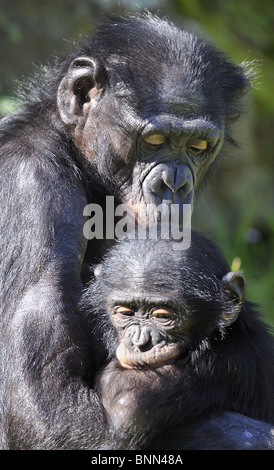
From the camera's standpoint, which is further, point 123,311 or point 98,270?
point 98,270

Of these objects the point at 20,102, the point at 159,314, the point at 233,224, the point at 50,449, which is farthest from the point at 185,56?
the point at 233,224

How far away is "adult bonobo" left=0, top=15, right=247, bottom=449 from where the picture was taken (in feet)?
16.8

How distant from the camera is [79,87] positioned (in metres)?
6.30

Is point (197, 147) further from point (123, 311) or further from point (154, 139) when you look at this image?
point (123, 311)

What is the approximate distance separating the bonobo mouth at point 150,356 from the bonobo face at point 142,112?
1285 millimetres

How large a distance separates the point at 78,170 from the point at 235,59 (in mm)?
7247

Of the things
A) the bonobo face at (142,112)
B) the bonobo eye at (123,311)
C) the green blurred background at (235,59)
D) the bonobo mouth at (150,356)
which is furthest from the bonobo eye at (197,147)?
the green blurred background at (235,59)

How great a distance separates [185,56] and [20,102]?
153 centimetres

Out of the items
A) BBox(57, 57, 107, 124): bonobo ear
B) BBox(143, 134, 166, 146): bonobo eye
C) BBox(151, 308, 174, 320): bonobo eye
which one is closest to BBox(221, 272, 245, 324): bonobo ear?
BBox(151, 308, 174, 320): bonobo eye

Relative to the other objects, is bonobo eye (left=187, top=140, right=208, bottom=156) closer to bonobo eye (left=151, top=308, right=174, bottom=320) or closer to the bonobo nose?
the bonobo nose

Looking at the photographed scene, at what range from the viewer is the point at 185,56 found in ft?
20.7

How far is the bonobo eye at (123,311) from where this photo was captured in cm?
540

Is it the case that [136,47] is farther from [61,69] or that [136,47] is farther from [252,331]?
[252,331]

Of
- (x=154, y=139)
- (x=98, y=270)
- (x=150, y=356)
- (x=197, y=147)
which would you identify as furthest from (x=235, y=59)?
(x=150, y=356)
